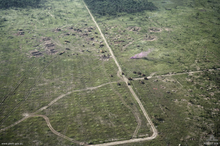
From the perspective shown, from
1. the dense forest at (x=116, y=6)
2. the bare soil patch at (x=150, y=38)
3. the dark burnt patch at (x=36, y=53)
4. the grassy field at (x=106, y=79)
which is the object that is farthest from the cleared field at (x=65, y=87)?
the dense forest at (x=116, y=6)

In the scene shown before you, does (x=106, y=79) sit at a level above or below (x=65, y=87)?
above

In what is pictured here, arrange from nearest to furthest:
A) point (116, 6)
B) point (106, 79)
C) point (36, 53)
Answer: point (106, 79) < point (36, 53) < point (116, 6)

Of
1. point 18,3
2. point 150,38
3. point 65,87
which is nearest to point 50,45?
point 65,87

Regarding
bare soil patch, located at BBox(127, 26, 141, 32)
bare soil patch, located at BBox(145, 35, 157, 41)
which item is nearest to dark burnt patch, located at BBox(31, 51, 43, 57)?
bare soil patch, located at BBox(127, 26, 141, 32)

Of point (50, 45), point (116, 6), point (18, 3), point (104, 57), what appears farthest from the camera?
point (116, 6)

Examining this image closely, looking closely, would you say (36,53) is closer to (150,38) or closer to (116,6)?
(150,38)

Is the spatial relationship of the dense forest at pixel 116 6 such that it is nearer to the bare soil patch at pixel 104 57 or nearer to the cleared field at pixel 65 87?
the cleared field at pixel 65 87

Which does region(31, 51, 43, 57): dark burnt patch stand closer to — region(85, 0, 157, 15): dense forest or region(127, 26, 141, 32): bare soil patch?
region(127, 26, 141, 32): bare soil patch

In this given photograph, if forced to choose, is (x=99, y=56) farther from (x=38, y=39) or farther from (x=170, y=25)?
(x=170, y=25)
